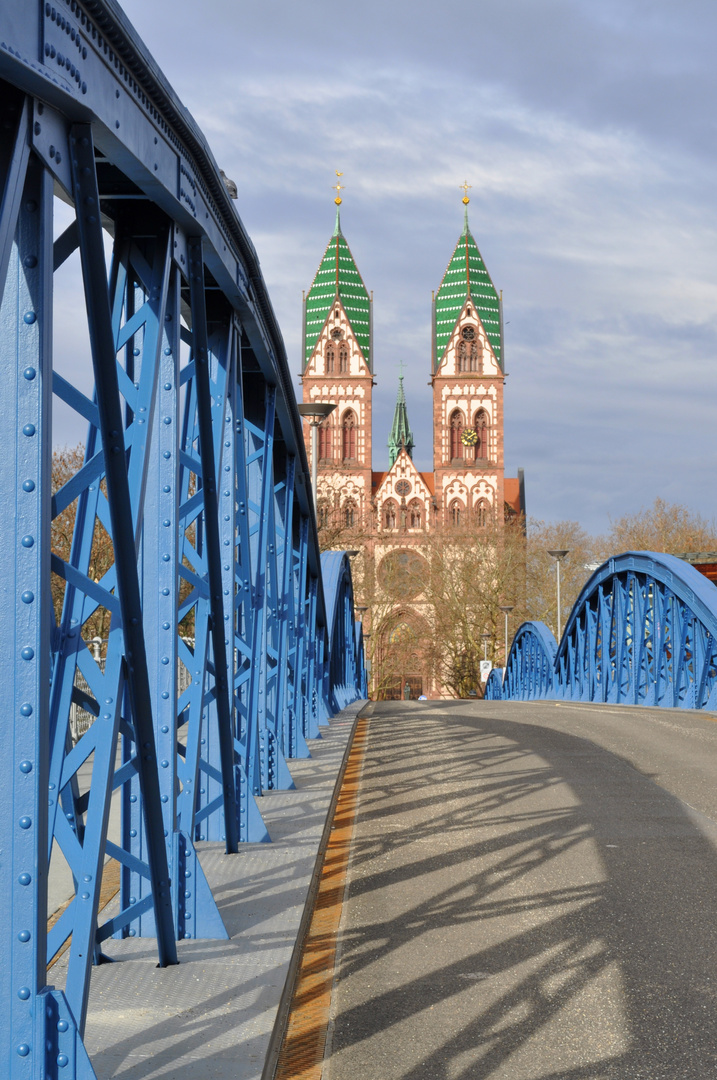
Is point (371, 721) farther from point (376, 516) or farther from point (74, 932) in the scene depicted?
point (376, 516)

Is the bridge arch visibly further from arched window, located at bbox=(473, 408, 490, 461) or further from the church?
arched window, located at bbox=(473, 408, 490, 461)

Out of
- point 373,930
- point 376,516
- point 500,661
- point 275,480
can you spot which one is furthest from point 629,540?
point 373,930

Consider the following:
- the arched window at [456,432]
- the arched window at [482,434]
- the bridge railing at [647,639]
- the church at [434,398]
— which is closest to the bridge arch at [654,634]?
the bridge railing at [647,639]

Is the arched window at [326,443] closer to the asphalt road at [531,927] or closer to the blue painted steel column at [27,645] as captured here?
the asphalt road at [531,927]

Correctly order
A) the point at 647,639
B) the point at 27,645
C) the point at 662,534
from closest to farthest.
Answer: the point at 27,645 < the point at 647,639 < the point at 662,534

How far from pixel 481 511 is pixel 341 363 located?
16.5 meters

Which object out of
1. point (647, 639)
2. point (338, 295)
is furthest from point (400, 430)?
point (647, 639)

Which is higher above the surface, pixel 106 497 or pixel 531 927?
pixel 106 497

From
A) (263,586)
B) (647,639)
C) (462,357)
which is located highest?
(462,357)

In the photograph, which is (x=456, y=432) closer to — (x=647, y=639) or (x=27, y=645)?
(x=647, y=639)

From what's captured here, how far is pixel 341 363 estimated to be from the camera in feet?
290

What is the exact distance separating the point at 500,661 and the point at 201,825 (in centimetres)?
5783

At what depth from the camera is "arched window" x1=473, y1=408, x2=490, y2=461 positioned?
8581 centimetres

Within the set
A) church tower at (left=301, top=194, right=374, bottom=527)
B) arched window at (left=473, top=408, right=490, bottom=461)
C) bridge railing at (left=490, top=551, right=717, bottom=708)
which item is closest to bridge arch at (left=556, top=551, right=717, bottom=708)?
bridge railing at (left=490, top=551, right=717, bottom=708)
